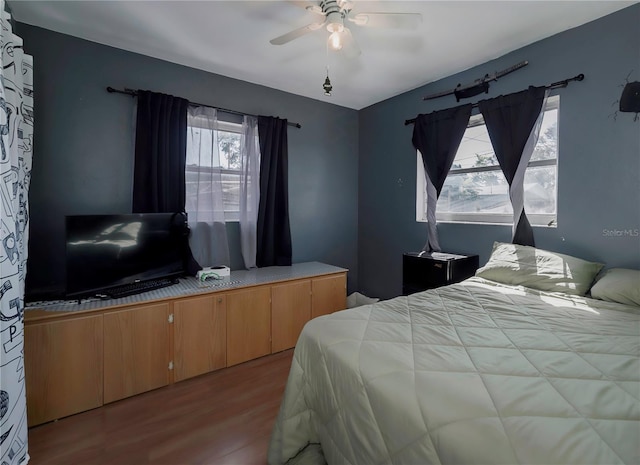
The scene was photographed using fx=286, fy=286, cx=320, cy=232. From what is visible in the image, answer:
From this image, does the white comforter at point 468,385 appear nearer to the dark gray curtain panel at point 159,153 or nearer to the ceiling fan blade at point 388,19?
the ceiling fan blade at point 388,19

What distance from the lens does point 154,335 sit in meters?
2.05

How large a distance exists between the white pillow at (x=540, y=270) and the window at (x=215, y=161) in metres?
2.39

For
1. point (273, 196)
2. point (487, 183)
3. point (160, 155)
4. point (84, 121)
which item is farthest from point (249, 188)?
point (487, 183)

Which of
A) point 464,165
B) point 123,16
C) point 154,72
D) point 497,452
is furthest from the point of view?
point 464,165

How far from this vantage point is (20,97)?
1.53 metres

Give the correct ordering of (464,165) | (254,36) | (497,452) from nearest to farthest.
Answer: (497,452) → (254,36) → (464,165)

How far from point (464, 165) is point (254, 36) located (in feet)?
7.38

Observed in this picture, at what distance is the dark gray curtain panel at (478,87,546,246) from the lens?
2.25m

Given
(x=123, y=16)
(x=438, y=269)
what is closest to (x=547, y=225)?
(x=438, y=269)

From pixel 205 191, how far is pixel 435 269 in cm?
228

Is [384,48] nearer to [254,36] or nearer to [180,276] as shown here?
[254,36]

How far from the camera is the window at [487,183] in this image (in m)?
2.29

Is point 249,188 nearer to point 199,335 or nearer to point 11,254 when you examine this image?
point 199,335

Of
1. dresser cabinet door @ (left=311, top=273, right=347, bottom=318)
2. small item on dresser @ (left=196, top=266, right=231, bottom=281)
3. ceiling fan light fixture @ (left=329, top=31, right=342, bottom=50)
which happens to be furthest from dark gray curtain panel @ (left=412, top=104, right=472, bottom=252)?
small item on dresser @ (left=196, top=266, right=231, bottom=281)
